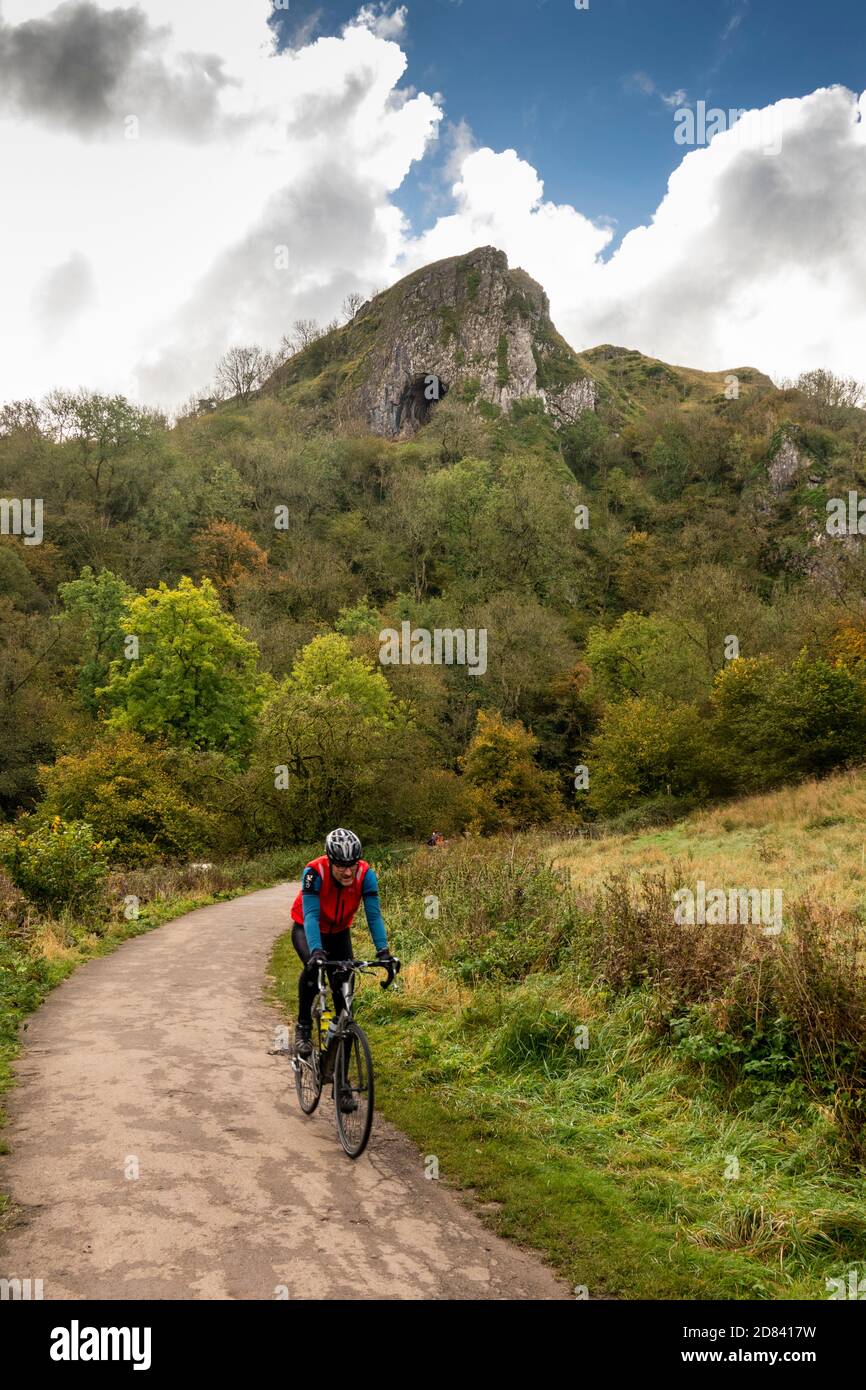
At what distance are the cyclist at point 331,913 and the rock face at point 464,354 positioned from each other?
11767 centimetres

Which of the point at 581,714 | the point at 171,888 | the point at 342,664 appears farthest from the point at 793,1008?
the point at 581,714

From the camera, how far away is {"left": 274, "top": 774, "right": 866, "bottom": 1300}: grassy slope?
16.2 ft

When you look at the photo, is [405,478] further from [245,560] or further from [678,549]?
[678,549]

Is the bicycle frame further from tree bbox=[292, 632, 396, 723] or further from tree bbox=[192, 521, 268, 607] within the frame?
tree bbox=[192, 521, 268, 607]

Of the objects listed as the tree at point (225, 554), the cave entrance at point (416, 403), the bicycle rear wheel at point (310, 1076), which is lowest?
the bicycle rear wheel at point (310, 1076)

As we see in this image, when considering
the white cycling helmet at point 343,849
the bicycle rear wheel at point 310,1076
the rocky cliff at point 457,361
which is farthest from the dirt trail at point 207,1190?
the rocky cliff at point 457,361

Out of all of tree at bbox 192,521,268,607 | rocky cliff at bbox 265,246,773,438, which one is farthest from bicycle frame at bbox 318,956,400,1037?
rocky cliff at bbox 265,246,773,438

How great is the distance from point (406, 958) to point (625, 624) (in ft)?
164

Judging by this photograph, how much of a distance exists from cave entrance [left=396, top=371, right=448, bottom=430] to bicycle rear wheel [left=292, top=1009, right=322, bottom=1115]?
121 m

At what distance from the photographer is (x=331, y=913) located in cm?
695

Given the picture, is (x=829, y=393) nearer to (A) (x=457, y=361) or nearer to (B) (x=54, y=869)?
(A) (x=457, y=361)

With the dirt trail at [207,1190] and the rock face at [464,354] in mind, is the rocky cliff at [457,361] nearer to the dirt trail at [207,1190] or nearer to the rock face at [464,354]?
the rock face at [464,354]

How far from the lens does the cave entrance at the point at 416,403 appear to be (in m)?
122

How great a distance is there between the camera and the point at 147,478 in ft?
215
